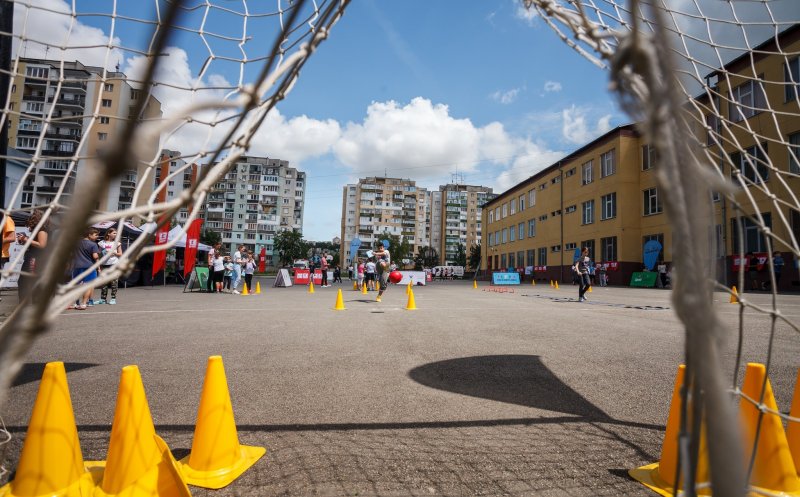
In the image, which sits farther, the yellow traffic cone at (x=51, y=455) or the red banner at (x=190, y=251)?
the red banner at (x=190, y=251)

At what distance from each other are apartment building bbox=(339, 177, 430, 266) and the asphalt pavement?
9054cm

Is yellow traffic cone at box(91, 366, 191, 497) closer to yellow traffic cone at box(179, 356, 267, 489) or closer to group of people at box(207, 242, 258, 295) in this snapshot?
yellow traffic cone at box(179, 356, 267, 489)

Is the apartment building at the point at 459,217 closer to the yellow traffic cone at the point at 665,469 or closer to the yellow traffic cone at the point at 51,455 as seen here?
the yellow traffic cone at the point at 665,469

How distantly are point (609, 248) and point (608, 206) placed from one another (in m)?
3.10

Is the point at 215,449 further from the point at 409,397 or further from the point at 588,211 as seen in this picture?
the point at 588,211

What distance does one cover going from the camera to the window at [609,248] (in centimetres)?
2886

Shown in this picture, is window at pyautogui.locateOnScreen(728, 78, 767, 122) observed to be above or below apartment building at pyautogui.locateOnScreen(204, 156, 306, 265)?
below

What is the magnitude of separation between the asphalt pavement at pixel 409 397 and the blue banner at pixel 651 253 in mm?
21484

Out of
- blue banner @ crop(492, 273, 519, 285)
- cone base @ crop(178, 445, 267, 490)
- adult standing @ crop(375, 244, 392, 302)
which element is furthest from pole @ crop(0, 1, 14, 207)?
blue banner @ crop(492, 273, 519, 285)

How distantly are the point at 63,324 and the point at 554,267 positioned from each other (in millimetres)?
35612

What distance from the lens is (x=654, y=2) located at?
73 cm

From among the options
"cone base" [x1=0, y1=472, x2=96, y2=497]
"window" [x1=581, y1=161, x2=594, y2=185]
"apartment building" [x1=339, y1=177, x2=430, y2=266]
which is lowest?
"cone base" [x1=0, y1=472, x2=96, y2=497]

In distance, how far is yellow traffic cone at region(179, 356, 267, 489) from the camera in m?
2.05

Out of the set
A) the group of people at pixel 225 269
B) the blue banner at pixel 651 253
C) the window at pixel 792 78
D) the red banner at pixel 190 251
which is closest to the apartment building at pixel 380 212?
the blue banner at pixel 651 253
